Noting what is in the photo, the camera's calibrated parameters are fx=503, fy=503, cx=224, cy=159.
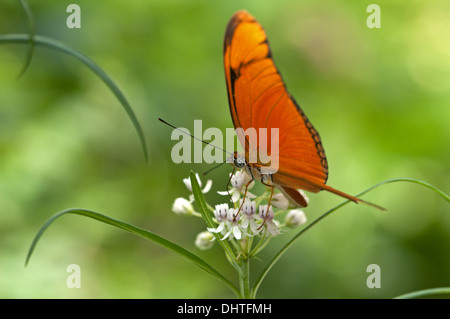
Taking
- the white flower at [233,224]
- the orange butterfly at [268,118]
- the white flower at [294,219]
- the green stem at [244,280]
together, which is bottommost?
the green stem at [244,280]

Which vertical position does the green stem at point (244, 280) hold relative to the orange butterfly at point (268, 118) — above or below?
below

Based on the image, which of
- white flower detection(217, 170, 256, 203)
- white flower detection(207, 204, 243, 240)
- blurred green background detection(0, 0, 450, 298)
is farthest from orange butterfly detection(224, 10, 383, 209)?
blurred green background detection(0, 0, 450, 298)

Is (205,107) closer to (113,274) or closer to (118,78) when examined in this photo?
(118,78)

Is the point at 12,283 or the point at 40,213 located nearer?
the point at 12,283

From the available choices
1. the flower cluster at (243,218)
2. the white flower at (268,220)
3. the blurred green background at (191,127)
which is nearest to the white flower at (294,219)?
the flower cluster at (243,218)

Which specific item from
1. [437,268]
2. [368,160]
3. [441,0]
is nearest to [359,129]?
[368,160]

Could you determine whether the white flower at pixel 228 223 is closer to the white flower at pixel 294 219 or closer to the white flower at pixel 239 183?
the white flower at pixel 239 183

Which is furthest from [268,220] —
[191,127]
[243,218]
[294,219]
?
[191,127]
